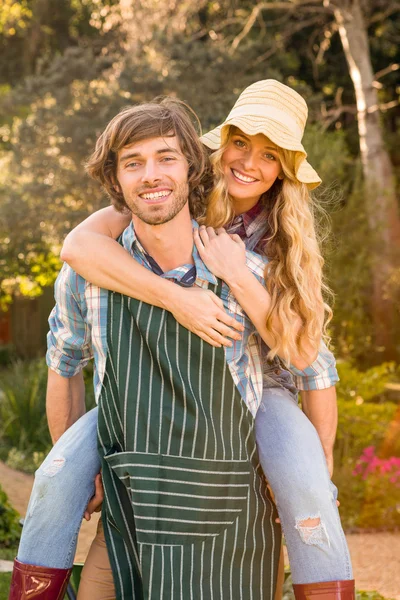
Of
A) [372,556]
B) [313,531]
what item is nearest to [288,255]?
[313,531]

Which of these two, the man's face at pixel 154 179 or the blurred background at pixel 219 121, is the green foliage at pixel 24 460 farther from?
the man's face at pixel 154 179

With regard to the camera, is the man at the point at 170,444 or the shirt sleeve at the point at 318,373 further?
the shirt sleeve at the point at 318,373

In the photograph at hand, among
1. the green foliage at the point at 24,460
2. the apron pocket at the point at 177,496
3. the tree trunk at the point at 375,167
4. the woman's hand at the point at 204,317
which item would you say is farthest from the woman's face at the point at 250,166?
the tree trunk at the point at 375,167

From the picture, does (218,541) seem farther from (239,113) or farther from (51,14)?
(51,14)

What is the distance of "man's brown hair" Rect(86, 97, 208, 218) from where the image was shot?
2.64m

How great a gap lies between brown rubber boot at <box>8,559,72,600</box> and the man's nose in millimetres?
1209

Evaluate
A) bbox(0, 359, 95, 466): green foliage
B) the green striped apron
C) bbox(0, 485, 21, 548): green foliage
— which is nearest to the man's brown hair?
the green striped apron

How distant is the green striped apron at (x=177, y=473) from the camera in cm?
246

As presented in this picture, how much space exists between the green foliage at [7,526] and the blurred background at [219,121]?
2614 mm

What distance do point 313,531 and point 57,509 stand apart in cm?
76

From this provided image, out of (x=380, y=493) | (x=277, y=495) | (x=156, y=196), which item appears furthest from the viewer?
(x=380, y=493)

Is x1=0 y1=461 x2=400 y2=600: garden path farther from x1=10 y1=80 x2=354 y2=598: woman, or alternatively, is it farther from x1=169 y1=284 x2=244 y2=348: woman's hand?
x1=169 y1=284 x2=244 y2=348: woman's hand

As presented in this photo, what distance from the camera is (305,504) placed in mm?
2455

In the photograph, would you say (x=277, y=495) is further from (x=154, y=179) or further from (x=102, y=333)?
(x=154, y=179)
